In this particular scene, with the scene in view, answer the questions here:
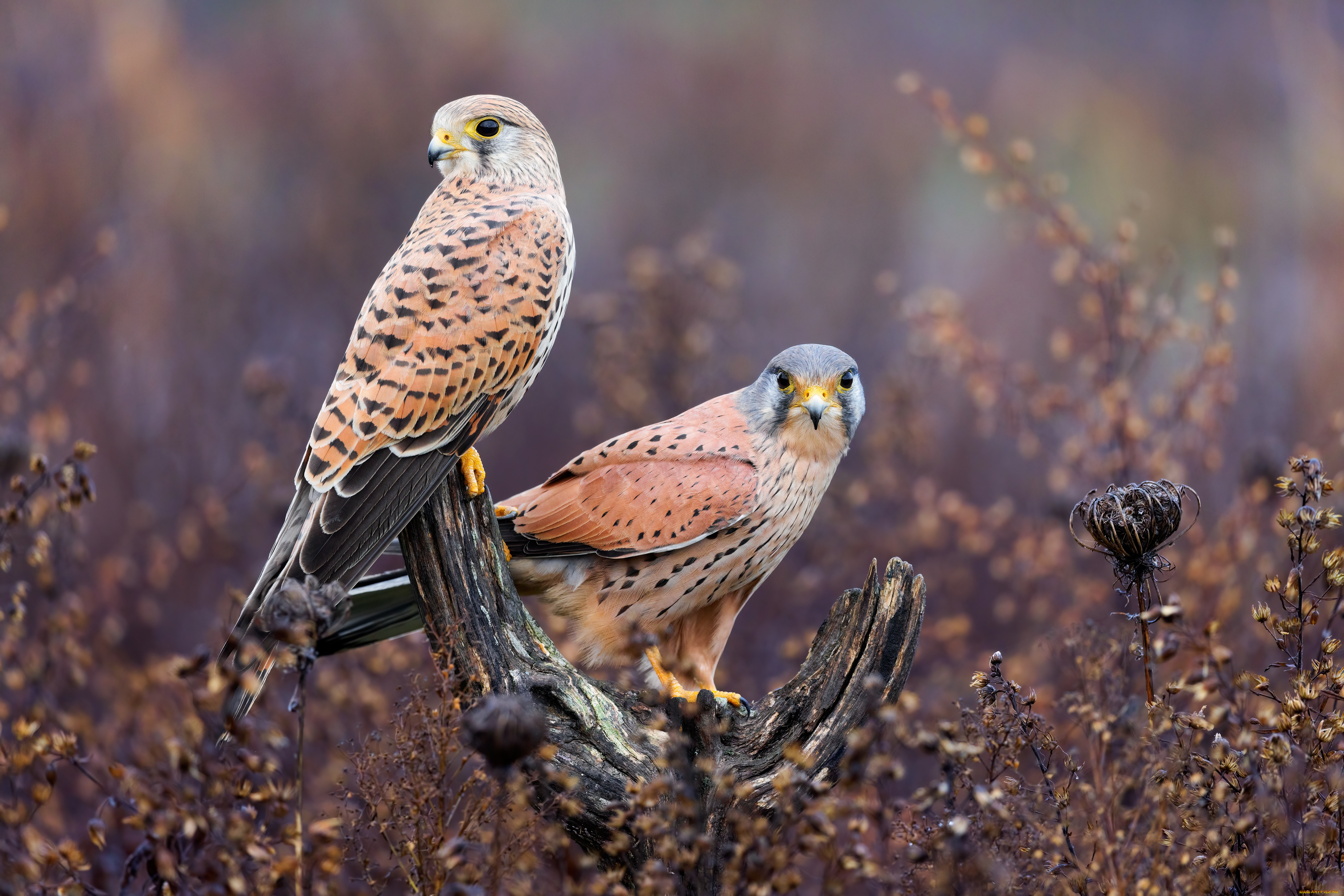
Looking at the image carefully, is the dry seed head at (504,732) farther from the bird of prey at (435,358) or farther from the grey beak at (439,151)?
the grey beak at (439,151)

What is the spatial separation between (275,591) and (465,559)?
50cm

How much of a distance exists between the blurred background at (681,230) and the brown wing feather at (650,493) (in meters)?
1.58

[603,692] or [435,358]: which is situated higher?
[435,358]

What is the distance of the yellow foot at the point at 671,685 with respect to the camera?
329 centimetres

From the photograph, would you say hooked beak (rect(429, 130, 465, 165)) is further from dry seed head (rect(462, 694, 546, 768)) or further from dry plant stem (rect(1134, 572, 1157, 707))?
dry plant stem (rect(1134, 572, 1157, 707))

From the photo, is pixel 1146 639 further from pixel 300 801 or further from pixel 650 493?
pixel 300 801

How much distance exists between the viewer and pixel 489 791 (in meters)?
2.48

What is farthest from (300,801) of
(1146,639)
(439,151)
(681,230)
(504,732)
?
(681,230)

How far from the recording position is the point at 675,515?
129 inches

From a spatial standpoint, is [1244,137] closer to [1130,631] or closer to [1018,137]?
[1018,137]

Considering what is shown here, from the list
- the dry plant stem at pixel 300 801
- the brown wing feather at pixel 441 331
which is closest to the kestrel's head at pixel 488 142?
the brown wing feather at pixel 441 331

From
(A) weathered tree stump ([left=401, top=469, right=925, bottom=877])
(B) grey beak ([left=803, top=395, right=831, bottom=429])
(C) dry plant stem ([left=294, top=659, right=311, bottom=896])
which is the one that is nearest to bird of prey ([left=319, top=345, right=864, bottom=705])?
(B) grey beak ([left=803, top=395, right=831, bottom=429])

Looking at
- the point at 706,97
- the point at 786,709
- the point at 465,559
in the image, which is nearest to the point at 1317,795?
the point at 786,709

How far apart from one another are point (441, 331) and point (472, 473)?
40cm
